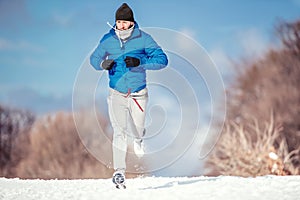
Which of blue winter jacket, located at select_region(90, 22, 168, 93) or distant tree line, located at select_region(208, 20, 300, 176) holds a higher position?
distant tree line, located at select_region(208, 20, 300, 176)

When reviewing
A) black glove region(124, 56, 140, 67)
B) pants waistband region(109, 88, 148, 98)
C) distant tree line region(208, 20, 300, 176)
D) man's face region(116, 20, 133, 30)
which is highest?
distant tree line region(208, 20, 300, 176)

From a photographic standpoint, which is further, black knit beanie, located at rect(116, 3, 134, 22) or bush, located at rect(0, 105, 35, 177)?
bush, located at rect(0, 105, 35, 177)

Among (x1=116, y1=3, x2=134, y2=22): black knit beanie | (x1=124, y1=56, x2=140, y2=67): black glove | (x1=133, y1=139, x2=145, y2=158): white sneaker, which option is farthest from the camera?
(x1=133, y1=139, x2=145, y2=158): white sneaker

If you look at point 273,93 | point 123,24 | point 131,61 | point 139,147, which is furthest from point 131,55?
point 273,93

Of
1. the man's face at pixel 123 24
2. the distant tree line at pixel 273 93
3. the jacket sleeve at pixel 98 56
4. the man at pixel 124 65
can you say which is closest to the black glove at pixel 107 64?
the man at pixel 124 65

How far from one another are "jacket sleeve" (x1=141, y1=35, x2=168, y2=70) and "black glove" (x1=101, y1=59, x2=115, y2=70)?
386 mm

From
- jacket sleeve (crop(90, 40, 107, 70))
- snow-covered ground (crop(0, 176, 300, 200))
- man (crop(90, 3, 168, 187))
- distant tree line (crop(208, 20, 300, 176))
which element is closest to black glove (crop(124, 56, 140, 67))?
man (crop(90, 3, 168, 187))

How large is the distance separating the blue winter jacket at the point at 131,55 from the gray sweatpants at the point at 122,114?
0.11m

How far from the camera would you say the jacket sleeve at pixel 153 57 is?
8.02 meters

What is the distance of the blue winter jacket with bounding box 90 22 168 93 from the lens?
26.4 ft

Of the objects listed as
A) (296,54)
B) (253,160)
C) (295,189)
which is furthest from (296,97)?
(295,189)

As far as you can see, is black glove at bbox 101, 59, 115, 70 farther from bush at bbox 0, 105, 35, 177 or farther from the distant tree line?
bush at bbox 0, 105, 35, 177

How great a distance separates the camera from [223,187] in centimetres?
785

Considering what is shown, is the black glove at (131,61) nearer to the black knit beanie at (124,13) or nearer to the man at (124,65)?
the man at (124,65)
